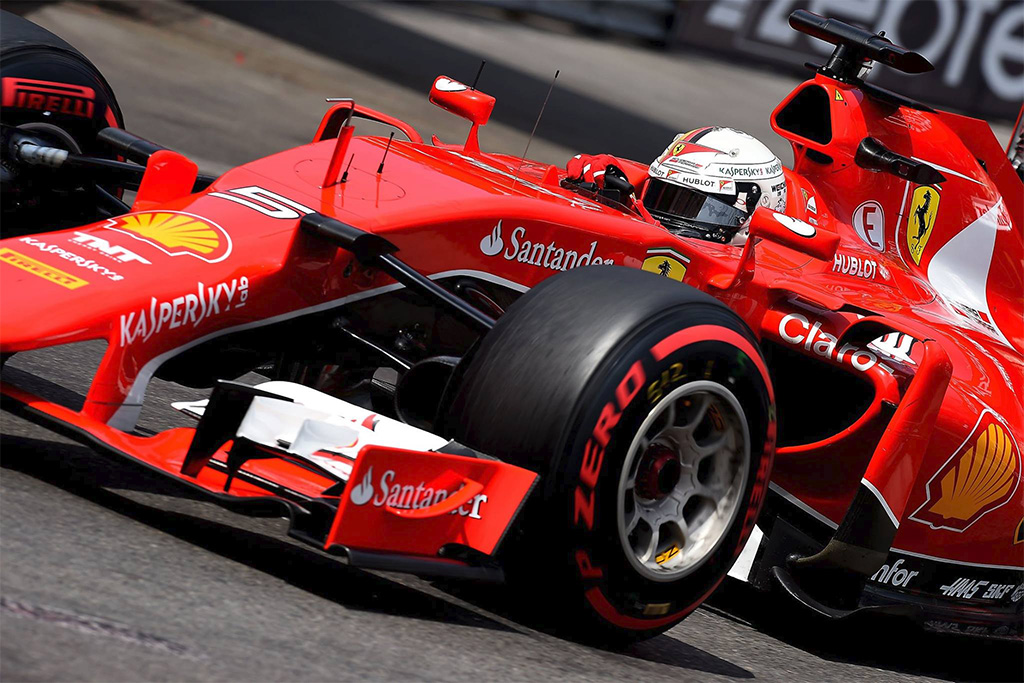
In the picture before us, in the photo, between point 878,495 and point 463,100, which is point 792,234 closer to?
point 878,495

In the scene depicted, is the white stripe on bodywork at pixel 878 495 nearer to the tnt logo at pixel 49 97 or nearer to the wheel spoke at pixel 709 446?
the wheel spoke at pixel 709 446

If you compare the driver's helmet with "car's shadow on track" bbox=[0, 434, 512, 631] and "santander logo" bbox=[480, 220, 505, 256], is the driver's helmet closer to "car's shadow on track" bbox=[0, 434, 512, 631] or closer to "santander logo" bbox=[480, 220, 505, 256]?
"santander logo" bbox=[480, 220, 505, 256]

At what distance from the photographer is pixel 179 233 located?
363cm

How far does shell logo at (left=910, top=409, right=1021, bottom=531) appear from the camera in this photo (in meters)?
4.34

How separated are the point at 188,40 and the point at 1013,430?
11105mm

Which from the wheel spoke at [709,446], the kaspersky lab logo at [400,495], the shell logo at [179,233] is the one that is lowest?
the kaspersky lab logo at [400,495]

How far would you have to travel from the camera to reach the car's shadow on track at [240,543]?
3.32m

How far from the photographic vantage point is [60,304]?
3287 mm

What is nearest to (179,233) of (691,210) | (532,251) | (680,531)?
(532,251)

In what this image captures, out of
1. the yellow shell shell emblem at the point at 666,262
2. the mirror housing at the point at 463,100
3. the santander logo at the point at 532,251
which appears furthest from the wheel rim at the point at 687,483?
the mirror housing at the point at 463,100

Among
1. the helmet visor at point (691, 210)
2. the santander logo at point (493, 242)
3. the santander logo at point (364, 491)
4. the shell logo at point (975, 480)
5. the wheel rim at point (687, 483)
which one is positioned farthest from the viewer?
the helmet visor at point (691, 210)

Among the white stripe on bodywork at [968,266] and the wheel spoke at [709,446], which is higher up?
the white stripe on bodywork at [968,266]

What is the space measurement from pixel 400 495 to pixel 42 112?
95.3 inches

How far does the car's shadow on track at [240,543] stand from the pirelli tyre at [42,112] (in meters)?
1.18
